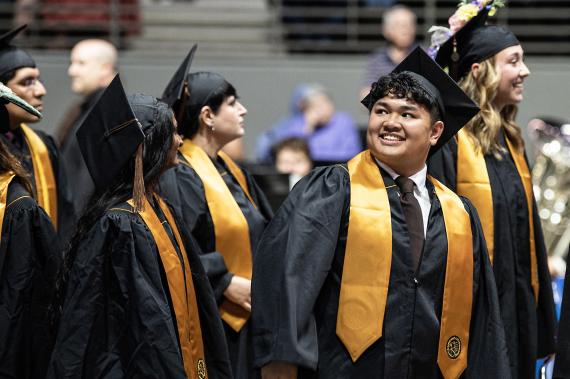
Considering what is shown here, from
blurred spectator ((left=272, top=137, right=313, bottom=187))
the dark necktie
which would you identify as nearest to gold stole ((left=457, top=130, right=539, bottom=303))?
the dark necktie

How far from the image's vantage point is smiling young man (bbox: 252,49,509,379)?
14.6 ft

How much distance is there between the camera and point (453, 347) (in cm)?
462

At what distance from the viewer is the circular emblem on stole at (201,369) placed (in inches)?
183

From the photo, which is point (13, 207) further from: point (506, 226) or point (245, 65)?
point (245, 65)

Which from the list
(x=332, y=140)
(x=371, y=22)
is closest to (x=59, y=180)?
(x=332, y=140)

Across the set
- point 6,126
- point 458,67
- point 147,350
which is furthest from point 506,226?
point 6,126

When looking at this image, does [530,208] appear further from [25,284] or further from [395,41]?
[395,41]

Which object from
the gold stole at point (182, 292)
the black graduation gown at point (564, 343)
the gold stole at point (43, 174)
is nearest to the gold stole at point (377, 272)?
the black graduation gown at point (564, 343)

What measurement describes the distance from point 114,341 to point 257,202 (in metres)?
1.88

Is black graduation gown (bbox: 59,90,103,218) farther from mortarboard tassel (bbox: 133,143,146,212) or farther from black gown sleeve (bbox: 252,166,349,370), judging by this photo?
black gown sleeve (bbox: 252,166,349,370)

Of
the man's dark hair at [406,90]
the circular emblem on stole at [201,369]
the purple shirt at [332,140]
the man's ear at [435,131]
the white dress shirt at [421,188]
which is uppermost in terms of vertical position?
the man's dark hair at [406,90]

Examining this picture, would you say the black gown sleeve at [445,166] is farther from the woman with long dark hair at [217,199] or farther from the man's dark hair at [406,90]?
the woman with long dark hair at [217,199]

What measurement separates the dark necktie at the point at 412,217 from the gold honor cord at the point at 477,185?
31.5 inches

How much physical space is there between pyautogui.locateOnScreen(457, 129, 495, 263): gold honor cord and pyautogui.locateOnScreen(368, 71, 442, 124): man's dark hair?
763 millimetres
